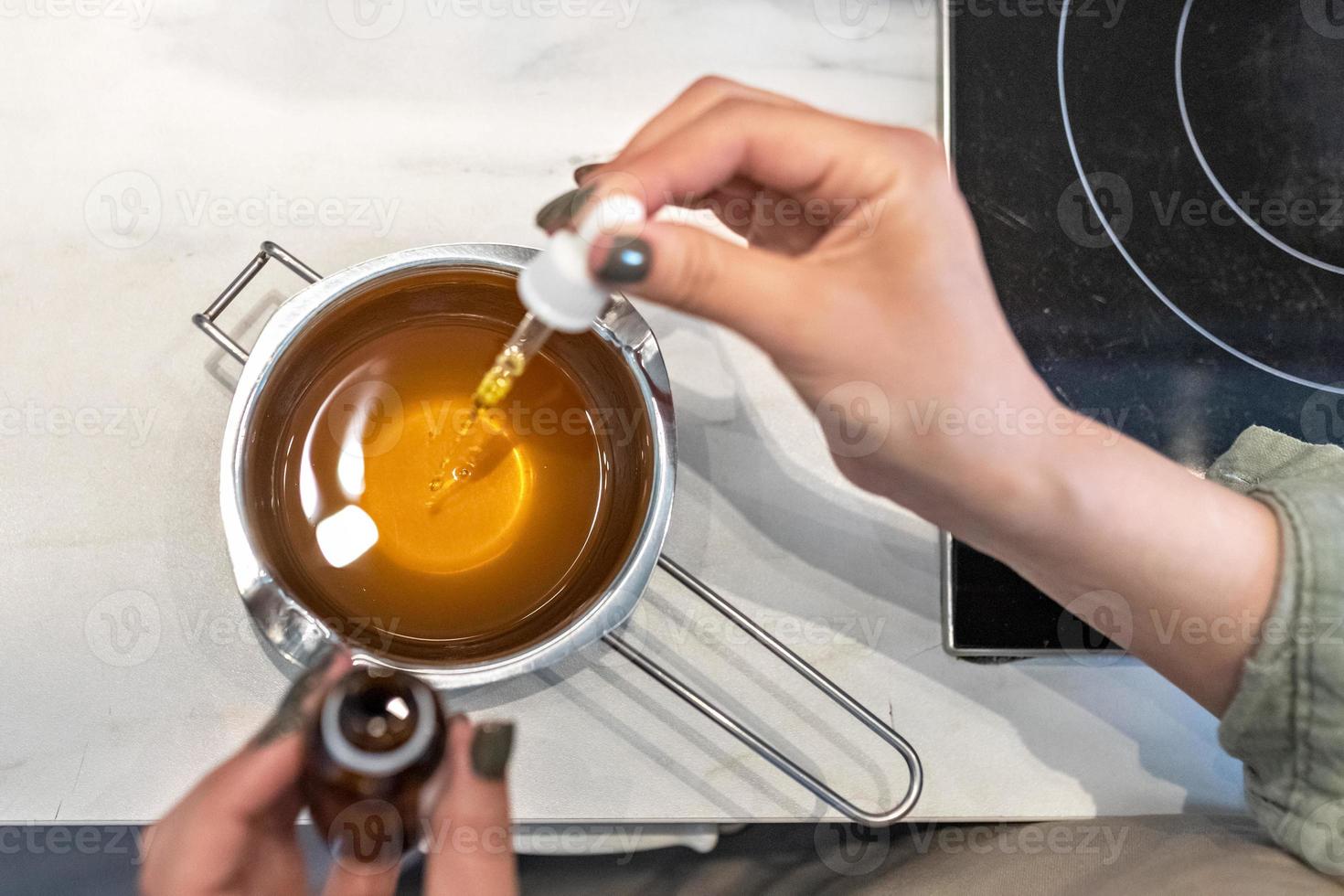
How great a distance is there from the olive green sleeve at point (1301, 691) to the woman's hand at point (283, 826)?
0.46 metres

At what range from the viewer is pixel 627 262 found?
459 millimetres

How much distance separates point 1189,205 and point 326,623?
71 centimetres

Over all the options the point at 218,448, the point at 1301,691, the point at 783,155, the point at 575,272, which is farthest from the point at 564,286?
the point at 1301,691

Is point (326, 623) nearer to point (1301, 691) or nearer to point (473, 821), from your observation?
point (473, 821)

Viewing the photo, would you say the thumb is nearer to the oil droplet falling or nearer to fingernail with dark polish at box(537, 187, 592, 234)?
fingernail with dark polish at box(537, 187, 592, 234)

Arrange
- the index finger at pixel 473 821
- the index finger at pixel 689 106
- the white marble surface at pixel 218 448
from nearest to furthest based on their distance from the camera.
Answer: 1. the index finger at pixel 473 821
2. the index finger at pixel 689 106
3. the white marble surface at pixel 218 448

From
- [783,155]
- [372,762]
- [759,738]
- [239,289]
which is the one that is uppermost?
[783,155]

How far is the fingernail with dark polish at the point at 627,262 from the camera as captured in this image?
18.0 inches

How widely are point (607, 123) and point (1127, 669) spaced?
0.60m

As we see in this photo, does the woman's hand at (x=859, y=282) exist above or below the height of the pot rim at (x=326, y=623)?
above

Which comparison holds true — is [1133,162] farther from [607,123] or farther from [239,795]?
[239,795]

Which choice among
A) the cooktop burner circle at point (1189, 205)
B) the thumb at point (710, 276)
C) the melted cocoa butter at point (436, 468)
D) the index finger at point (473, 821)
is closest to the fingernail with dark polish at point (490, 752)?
the index finger at point (473, 821)

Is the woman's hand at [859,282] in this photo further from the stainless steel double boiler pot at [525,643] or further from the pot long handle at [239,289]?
the pot long handle at [239,289]

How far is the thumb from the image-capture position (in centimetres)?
46
